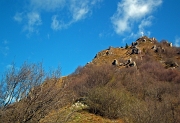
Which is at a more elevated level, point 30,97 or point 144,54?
point 144,54

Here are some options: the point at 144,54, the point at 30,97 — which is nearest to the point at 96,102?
the point at 30,97

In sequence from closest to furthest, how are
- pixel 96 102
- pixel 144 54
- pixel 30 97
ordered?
1. pixel 30 97
2. pixel 96 102
3. pixel 144 54

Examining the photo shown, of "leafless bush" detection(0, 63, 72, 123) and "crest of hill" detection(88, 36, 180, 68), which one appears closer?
"leafless bush" detection(0, 63, 72, 123)

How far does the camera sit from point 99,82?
48562mm

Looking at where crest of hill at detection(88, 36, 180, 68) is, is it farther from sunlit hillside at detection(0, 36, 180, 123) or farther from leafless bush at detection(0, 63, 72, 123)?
leafless bush at detection(0, 63, 72, 123)

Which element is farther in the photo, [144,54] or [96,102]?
[144,54]

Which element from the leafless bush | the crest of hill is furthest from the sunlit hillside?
the crest of hill

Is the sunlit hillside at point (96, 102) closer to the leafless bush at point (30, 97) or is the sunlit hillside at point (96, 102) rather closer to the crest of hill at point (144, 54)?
the leafless bush at point (30, 97)

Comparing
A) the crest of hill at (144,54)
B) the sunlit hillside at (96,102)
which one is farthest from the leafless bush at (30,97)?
the crest of hill at (144,54)

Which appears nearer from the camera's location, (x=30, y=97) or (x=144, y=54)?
(x=30, y=97)

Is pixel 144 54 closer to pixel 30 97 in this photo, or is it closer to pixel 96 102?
pixel 96 102

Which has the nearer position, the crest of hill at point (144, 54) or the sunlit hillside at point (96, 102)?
the sunlit hillside at point (96, 102)

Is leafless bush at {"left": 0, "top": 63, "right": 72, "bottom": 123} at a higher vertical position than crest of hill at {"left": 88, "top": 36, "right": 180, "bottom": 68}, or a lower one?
lower

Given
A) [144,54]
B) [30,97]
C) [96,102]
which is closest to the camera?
[30,97]
